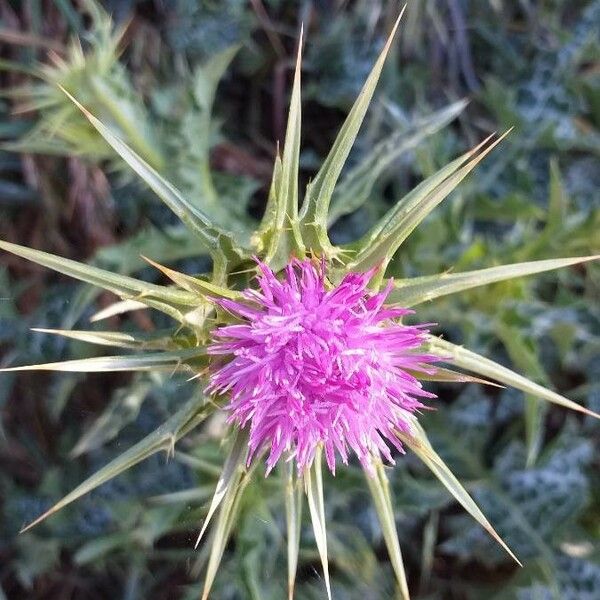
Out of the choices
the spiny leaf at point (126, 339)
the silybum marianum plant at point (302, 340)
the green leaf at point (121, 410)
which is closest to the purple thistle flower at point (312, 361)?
the silybum marianum plant at point (302, 340)

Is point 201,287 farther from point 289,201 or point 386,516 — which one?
point 386,516

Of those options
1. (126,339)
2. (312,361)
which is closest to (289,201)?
(312,361)

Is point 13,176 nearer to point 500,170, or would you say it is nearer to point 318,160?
point 318,160

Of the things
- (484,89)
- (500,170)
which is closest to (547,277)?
(500,170)

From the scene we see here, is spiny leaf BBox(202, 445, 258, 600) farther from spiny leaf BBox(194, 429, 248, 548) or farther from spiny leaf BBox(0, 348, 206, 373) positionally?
spiny leaf BBox(0, 348, 206, 373)

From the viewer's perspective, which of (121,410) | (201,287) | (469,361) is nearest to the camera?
(201,287)

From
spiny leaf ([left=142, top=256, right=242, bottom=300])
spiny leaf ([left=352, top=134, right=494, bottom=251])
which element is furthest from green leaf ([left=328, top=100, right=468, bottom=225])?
spiny leaf ([left=142, top=256, right=242, bottom=300])
